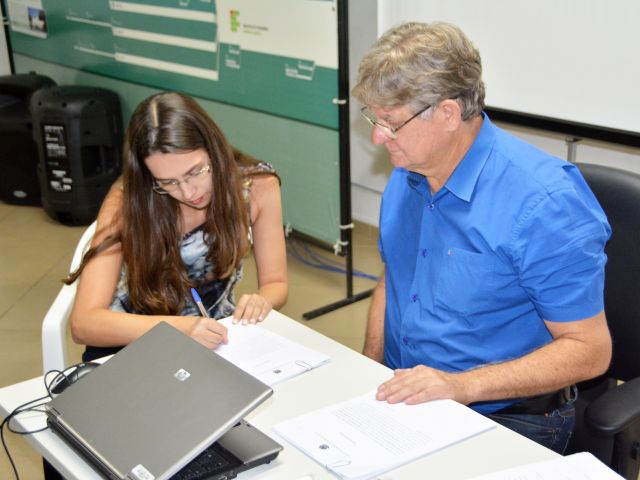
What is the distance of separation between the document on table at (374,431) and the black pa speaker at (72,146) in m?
3.61

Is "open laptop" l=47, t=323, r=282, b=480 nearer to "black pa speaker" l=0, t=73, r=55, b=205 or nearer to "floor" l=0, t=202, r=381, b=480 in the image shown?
"floor" l=0, t=202, r=381, b=480

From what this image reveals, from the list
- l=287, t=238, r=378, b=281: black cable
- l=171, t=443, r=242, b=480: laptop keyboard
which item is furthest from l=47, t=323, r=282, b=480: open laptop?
l=287, t=238, r=378, b=281: black cable

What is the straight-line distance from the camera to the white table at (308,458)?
138 cm

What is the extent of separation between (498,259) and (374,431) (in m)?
0.46

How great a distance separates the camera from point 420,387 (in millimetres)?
1565

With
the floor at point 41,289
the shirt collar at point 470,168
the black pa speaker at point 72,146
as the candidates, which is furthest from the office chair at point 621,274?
the black pa speaker at point 72,146

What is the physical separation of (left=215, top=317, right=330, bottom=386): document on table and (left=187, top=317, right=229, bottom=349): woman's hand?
16mm

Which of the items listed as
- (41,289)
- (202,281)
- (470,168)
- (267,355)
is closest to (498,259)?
(470,168)

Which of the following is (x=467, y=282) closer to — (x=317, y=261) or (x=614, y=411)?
(x=614, y=411)

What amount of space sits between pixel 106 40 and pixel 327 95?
1.99 metres

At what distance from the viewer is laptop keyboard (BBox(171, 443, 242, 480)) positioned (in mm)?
1345

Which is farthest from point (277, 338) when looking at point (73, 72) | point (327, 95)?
point (73, 72)

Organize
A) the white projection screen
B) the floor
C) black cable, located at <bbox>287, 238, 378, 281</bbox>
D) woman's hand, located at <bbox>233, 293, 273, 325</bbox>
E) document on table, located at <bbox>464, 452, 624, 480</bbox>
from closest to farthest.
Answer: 1. document on table, located at <bbox>464, 452, 624, 480</bbox>
2. woman's hand, located at <bbox>233, 293, 273, 325</bbox>
3. the white projection screen
4. the floor
5. black cable, located at <bbox>287, 238, 378, 281</bbox>

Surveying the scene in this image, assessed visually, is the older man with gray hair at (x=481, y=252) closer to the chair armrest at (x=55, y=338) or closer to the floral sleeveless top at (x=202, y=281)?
the floral sleeveless top at (x=202, y=281)
